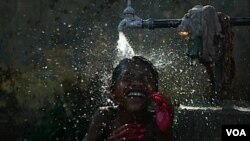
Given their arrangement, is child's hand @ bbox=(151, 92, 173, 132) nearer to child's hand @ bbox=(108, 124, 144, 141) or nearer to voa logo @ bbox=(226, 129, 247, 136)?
child's hand @ bbox=(108, 124, 144, 141)

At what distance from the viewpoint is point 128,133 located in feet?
9.41

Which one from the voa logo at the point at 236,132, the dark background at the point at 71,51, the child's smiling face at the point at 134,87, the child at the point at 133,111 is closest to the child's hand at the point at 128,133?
the child at the point at 133,111

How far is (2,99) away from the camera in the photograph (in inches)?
312

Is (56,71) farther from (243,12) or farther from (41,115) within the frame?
(243,12)

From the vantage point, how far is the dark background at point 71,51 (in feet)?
25.3

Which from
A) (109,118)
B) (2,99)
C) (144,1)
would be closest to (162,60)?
(144,1)

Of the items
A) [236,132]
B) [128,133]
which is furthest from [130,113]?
[236,132]

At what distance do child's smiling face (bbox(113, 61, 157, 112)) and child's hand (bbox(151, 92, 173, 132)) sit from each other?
0.33ft

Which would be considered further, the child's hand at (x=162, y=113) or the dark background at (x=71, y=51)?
the dark background at (x=71, y=51)

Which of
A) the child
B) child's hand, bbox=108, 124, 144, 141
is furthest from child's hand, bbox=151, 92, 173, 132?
child's hand, bbox=108, 124, 144, 141

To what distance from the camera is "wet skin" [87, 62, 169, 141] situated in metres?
A: 2.88

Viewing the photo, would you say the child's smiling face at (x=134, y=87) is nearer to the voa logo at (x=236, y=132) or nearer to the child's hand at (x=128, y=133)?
the child's hand at (x=128, y=133)

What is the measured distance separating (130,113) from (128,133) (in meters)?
0.18

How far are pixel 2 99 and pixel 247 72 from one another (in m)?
4.34
